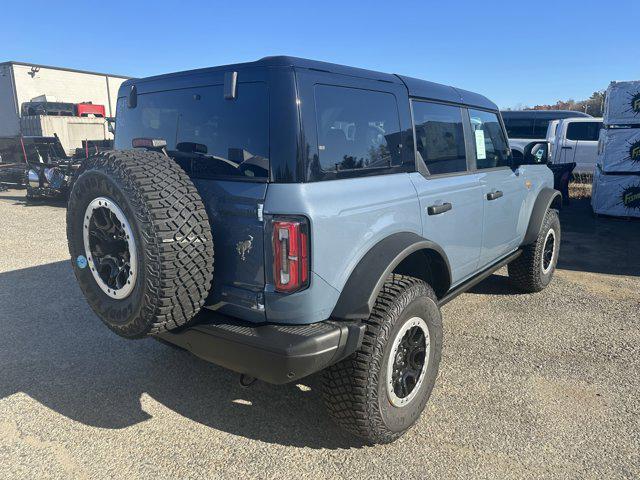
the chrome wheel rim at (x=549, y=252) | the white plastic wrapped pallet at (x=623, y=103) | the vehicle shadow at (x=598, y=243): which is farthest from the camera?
the white plastic wrapped pallet at (x=623, y=103)

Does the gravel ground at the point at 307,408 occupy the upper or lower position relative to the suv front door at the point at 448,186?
lower

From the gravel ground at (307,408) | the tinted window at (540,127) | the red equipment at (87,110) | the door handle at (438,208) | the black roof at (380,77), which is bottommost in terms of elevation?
the gravel ground at (307,408)

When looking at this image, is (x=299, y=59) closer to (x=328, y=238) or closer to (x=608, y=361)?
(x=328, y=238)

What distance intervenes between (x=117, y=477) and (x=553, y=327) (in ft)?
12.0

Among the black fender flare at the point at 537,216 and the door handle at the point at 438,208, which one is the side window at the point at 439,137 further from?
the black fender flare at the point at 537,216

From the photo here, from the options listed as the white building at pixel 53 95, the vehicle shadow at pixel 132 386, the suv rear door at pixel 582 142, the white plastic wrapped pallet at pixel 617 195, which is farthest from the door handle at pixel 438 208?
the white building at pixel 53 95

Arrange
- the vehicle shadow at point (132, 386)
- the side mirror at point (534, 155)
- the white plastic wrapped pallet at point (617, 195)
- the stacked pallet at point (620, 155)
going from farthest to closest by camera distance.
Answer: the white plastic wrapped pallet at point (617, 195)
the stacked pallet at point (620, 155)
the side mirror at point (534, 155)
the vehicle shadow at point (132, 386)

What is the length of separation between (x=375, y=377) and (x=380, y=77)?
1.74 meters

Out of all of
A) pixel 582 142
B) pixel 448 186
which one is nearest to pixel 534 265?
pixel 448 186

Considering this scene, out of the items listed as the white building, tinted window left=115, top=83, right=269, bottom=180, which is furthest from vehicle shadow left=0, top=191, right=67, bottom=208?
tinted window left=115, top=83, right=269, bottom=180

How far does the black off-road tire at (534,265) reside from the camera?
16.0 ft

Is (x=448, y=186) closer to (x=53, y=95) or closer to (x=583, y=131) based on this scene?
(x=583, y=131)

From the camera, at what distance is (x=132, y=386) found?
3.28 metres

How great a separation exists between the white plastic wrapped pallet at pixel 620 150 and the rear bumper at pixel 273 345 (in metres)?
9.10
